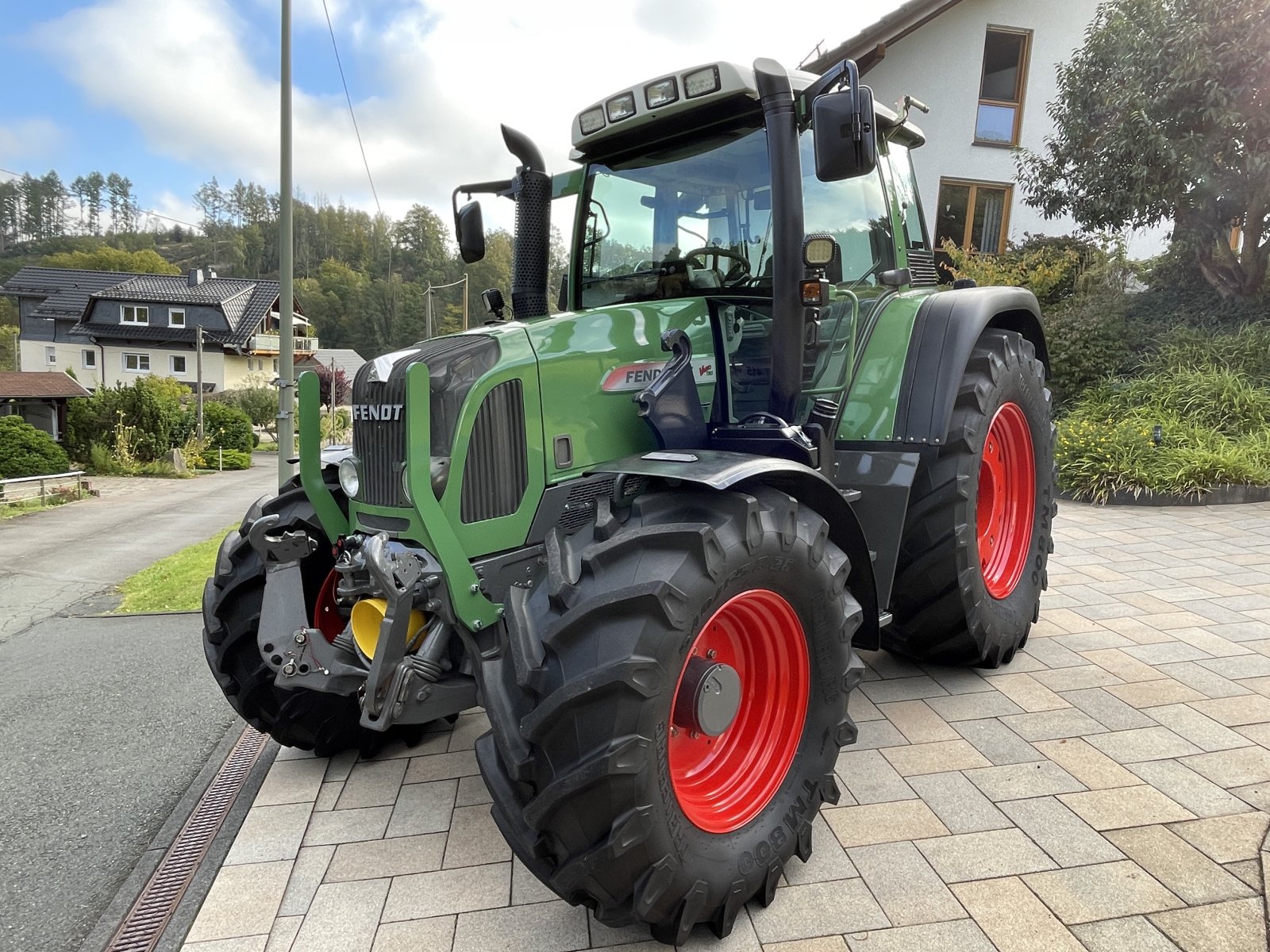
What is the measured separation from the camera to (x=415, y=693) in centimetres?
218

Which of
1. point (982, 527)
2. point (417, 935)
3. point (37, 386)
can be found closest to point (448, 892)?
point (417, 935)

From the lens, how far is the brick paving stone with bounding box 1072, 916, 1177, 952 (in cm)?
197

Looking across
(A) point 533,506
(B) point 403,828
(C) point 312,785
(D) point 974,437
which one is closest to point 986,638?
(D) point 974,437

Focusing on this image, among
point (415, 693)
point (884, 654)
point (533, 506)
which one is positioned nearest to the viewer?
point (415, 693)

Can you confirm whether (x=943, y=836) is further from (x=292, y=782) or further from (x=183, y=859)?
(x=183, y=859)

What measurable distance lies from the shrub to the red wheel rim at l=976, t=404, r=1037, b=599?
19788 mm

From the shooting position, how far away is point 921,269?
12.6 ft

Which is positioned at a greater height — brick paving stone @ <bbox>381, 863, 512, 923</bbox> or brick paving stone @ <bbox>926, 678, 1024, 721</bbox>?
brick paving stone @ <bbox>926, 678, 1024, 721</bbox>

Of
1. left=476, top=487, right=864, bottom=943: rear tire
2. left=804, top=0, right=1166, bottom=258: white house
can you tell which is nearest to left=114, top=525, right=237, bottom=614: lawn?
left=476, top=487, right=864, bottom=943: rear tire

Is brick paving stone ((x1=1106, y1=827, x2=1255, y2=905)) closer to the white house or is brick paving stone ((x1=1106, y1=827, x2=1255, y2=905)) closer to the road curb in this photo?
the road curb

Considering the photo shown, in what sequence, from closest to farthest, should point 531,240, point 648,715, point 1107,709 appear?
point 648,715, point 1107,709, point 531,240

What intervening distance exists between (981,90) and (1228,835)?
16119mm

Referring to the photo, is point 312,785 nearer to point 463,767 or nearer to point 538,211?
point 463,767

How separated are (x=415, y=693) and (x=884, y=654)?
247cm
